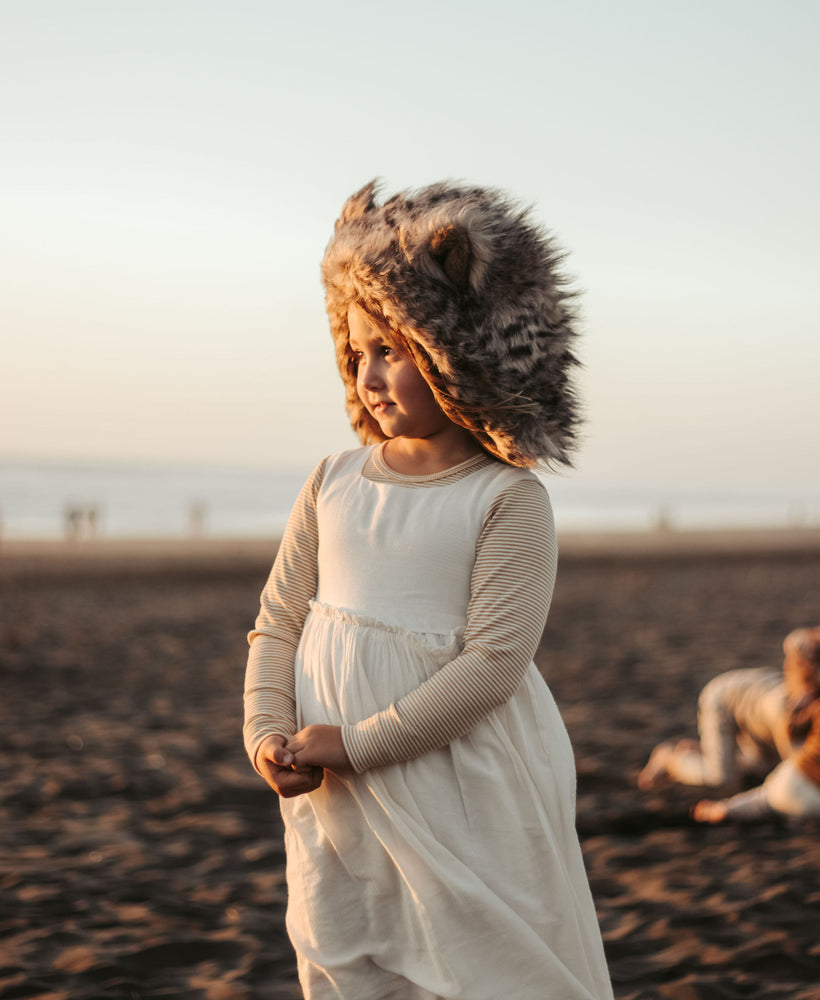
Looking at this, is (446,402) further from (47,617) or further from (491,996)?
(47,617)

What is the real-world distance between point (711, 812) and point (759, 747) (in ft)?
2.29

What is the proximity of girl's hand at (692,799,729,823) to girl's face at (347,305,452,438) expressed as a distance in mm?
3340

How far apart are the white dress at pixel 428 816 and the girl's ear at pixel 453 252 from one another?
1.28ft

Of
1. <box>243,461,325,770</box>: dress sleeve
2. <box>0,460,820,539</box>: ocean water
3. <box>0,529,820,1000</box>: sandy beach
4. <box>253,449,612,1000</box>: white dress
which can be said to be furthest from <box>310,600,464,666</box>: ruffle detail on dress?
<box>0,460,820,539</box>: ocean water

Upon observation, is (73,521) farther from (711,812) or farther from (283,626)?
(283,626)

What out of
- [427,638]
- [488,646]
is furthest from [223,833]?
[488,646]

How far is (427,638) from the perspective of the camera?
79.1 inches

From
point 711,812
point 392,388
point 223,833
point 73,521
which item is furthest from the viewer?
point 73,521

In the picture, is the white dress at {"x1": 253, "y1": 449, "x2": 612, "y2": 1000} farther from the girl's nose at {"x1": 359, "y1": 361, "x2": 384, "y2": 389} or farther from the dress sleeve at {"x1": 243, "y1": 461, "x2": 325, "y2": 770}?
the girl's nose at {"x1": 359, "y1": 361, "x2": 384, "y2": 389}

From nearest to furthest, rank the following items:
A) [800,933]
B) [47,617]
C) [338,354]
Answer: [338,354] < [800,933] < [47,617]

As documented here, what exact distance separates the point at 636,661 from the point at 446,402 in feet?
23.5

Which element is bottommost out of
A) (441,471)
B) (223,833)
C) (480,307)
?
(223,833)

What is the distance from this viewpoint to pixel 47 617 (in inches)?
452

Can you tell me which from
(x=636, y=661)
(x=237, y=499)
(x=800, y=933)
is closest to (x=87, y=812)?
(x=800, y=933)
